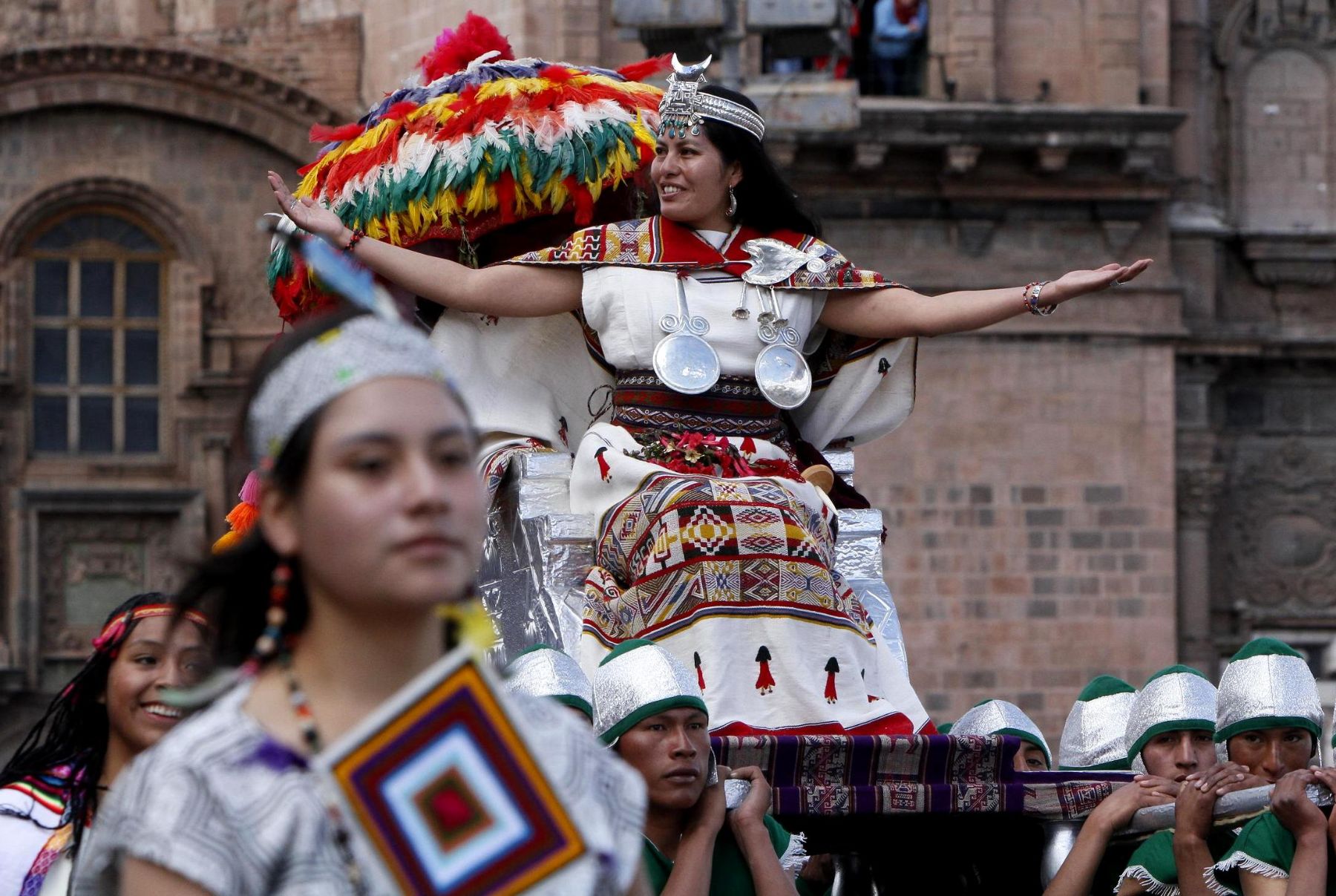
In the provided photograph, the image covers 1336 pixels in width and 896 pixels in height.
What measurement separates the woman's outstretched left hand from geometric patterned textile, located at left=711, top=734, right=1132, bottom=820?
3.33 ft

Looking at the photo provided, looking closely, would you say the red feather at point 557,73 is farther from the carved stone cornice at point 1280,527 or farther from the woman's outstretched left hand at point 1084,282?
the carved stone cornice at point 1280,527

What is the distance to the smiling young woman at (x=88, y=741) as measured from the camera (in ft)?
13.8

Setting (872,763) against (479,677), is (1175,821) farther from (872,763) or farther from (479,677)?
(479,677)

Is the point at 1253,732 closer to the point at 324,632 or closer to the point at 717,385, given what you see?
the point at 717,385

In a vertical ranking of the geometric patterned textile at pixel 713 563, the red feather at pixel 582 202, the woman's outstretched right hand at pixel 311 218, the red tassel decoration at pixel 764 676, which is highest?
the red feather at pixel 582 202

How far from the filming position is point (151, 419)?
20469 mm

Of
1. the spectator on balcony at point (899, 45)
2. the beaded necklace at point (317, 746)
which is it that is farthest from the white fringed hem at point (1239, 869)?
the spectator on balcony at point (899, 45)

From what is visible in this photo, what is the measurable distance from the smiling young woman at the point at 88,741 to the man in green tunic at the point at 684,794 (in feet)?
2.63

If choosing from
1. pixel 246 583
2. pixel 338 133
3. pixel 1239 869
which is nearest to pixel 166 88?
pixel 338 133

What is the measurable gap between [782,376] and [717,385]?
6.1 inches

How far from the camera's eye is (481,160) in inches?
262

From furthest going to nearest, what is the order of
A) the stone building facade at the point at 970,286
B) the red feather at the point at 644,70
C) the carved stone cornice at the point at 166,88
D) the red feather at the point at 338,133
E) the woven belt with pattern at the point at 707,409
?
the carved stone cornice at the point at 166,88
the stone building facade at the point at 970,286
the red feather at the point at 644,70
the red feather at the point at 338,133
the woven belt with pattern at the point at 707,409

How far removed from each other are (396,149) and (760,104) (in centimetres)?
914

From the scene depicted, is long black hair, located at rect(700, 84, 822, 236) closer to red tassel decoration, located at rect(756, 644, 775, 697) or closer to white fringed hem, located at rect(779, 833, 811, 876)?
red tassel decoration, located at rect(756, 644, 775, 697)
